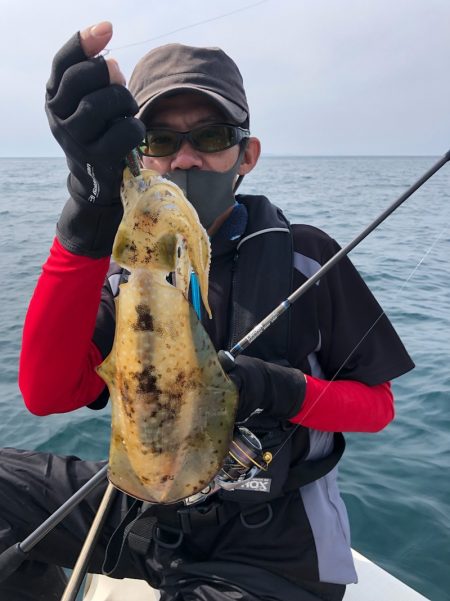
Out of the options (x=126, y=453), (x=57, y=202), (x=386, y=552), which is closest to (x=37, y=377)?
(x=126, y=453)

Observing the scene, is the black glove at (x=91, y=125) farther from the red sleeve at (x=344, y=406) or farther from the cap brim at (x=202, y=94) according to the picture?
the red sleeve at (x=344, y=406)

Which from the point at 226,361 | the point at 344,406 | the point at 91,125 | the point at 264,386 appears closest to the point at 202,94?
the point at 91,125

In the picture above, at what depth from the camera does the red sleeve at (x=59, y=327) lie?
202 cm

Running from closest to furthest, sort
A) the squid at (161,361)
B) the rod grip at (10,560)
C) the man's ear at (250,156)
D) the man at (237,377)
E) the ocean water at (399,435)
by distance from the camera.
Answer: the squid at (161,361) → the man at (237,377) → the rod grip at (10,560) → the man's ear at (250,156) → the ocean water at (399,435)

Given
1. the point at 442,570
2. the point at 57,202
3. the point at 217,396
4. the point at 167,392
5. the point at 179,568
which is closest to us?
the point at 167,392

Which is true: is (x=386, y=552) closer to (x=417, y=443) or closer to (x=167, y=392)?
(x=417, y=443)

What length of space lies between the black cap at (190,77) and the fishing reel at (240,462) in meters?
1.49

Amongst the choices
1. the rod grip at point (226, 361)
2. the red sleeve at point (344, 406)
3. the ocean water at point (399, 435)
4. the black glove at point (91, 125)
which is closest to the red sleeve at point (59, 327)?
the black glove at point (91, 125)

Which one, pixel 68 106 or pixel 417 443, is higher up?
pixel 68 106

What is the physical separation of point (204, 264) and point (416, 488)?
4.15 metres

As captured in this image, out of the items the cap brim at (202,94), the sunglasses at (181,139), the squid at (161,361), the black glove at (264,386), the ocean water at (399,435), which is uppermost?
the cap brim at (202,94)

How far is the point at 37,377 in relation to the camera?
2.22 m

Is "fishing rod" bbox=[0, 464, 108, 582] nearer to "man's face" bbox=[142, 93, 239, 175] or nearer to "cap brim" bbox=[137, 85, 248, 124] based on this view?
"man's face" bbox=[142, 93, 239, 175]

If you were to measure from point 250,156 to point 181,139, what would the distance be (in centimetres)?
62
